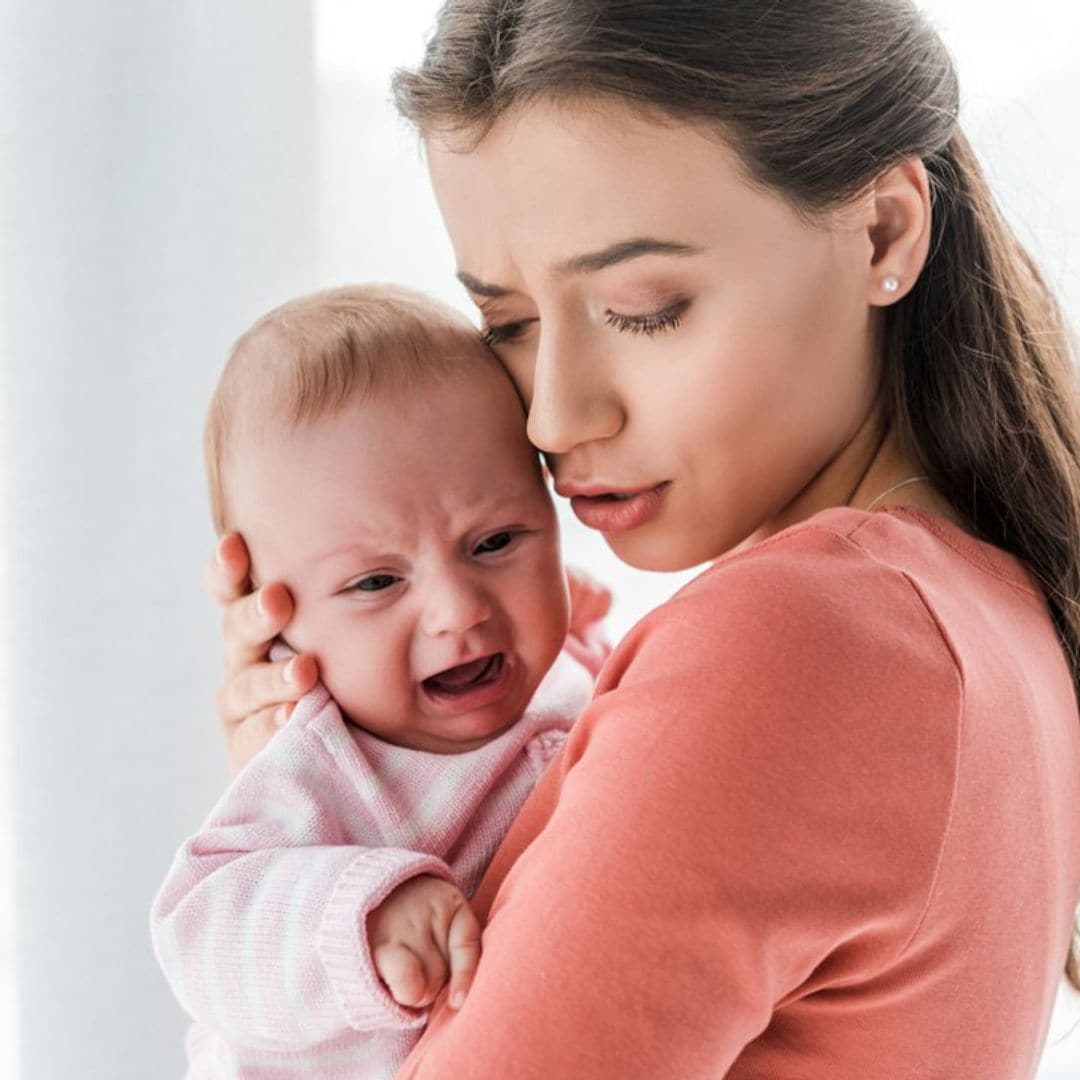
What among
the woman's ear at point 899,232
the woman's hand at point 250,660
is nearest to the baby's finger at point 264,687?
the woman's hand at point 250,660

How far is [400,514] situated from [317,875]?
0.35 metres

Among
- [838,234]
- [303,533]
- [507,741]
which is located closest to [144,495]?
[303,533]

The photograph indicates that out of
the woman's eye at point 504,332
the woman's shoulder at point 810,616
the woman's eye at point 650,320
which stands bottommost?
the woman's shoulder at point 810,616

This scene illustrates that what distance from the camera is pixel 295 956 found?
1.15 meters

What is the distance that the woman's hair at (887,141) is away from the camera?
111cm

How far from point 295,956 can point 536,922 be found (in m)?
0.32

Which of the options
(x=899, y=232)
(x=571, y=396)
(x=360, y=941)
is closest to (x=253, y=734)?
(x=360, y=941)

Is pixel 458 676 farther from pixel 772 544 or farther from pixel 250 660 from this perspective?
pixel 772 544

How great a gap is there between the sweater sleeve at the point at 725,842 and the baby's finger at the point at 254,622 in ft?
1.63

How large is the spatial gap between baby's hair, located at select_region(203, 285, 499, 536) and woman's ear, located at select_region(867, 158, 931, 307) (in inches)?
15.2

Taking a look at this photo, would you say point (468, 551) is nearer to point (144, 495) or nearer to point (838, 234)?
point (838, 234)

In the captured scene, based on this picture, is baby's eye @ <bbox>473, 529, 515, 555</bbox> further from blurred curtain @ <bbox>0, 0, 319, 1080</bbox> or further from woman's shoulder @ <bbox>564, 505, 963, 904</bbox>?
blurred curtain @ <bbox>0, 0, 319, 1080</bbox>

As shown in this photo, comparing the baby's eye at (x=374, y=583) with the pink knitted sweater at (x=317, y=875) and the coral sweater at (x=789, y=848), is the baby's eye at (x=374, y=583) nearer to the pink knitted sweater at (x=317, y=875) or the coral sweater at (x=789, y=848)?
the pink knitted sweater at (x=317, y=875)

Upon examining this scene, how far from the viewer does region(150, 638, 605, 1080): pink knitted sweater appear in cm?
114
